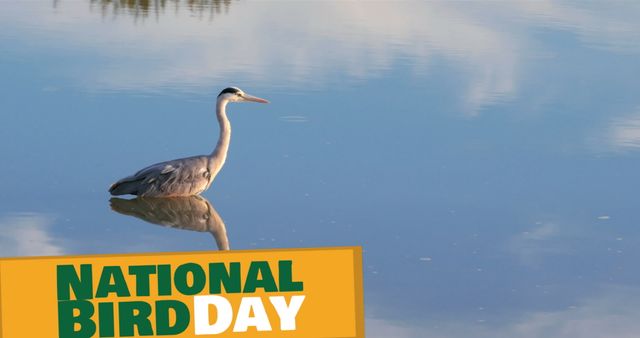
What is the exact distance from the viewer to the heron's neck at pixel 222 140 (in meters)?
15.0

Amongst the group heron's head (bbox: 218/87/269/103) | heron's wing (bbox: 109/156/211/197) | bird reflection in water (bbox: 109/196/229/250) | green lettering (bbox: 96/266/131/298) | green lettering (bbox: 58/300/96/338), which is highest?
heron's head (bbox: 218/87/269/103)

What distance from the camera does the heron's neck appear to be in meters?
15.0

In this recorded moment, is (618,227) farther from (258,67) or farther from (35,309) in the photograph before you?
(258,67)

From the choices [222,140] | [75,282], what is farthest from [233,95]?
[75,282]

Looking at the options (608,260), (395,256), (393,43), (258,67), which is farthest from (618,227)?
(393,43)

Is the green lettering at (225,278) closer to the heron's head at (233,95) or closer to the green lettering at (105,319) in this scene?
the green lettering at (105,319)

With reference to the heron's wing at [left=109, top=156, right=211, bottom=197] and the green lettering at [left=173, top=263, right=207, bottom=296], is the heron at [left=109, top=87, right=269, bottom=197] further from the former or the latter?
the green lettering at [left=173, top=263, right=207, bottom=296]

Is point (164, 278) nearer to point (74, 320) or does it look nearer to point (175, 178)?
point (74, 320)

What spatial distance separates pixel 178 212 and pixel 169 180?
421mm

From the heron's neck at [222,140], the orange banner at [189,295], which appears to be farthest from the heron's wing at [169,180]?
the orange banner at [189,295]

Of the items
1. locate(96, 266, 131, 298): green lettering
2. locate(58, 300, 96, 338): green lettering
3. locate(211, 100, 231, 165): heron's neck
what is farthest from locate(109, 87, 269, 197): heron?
locate(58, 300, 96, 338): green lettering

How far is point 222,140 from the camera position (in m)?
15.3

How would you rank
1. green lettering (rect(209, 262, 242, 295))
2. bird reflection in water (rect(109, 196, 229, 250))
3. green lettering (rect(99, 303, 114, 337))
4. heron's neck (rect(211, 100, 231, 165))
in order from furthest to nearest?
heron's neck (rect(211, 100, 231, 165)), bird reflection in water (rect(109, 196, 229, 250)), green lettering (rect(209, 262, 242, 295)), green lettering (rect(99, 303, 114, 337))

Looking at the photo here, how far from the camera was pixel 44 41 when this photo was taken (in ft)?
73.3
